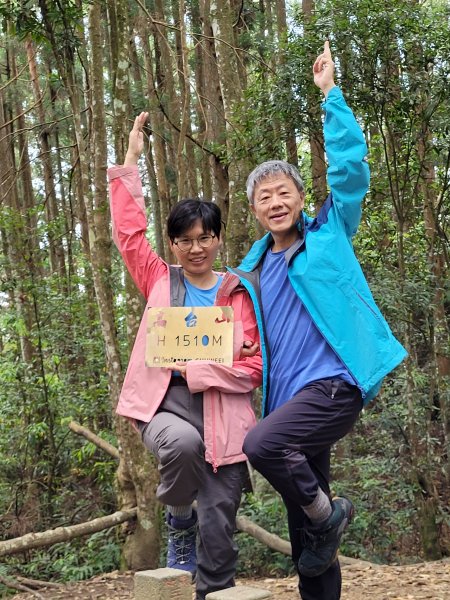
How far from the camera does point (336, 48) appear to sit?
6.59 meters

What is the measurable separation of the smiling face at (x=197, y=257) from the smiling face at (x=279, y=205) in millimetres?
271

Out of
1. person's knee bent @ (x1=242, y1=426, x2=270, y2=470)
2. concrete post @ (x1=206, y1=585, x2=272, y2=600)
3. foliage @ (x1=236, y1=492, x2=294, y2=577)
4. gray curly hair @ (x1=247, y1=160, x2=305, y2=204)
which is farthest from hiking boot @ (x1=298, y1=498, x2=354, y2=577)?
foliage @ (x1=236, y1=492, x2=294, y2=577)

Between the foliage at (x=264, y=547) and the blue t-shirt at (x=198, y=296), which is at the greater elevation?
the blue t-shirt at (x=198, y=296)

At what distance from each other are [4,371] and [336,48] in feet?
19.9

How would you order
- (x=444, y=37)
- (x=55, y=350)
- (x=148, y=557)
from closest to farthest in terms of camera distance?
(x=444, y=37) → (x=148, y=557) → (x=55, y=350)

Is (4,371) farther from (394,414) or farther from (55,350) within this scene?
(394,414)

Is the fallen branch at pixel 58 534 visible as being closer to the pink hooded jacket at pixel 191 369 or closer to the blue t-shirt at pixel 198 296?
the pink hooded jacket at pixel 191 369

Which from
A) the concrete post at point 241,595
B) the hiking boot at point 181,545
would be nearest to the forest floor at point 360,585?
the hiking boot at point 181,545

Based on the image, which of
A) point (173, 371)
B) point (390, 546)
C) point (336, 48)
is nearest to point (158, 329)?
point (173, 371)

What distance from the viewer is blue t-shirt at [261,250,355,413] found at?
3168 mm

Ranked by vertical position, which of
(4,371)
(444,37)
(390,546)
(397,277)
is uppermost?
(444,37)

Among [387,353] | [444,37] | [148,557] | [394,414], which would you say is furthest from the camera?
[394,414]

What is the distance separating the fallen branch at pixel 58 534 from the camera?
6516 mm

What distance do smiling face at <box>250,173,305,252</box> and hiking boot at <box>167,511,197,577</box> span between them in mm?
1349
